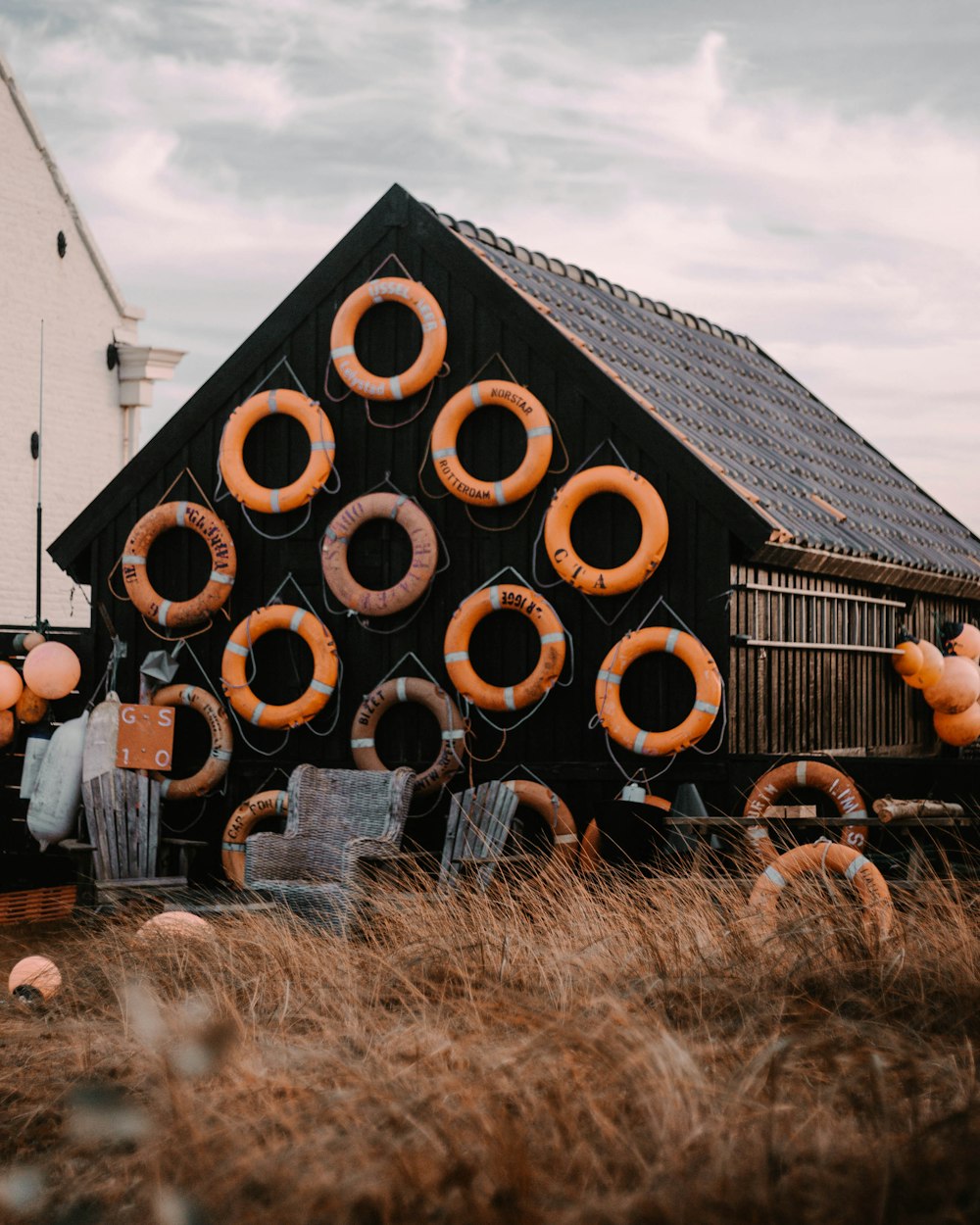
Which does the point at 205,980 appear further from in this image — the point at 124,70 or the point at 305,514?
the point at 124,70

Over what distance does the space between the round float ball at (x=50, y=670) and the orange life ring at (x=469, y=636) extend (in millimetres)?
3045

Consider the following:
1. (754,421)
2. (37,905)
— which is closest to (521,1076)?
(37,905)

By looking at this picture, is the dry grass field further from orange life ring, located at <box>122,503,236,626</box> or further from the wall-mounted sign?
orange life ring, located at <box>122,503,236,626</box>

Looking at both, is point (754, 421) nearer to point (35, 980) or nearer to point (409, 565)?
point (409, 565)

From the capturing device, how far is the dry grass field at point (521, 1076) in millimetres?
3404

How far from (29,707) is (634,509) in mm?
4791

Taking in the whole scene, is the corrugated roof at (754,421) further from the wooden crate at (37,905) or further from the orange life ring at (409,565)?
the wooden crate at (37,905)

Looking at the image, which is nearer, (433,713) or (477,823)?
(477,823)

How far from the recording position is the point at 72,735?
10.7 m

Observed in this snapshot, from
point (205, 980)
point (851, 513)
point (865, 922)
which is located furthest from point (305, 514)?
point (865, 922)

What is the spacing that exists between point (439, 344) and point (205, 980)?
197 inches

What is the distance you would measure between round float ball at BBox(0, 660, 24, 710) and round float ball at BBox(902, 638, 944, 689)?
6.35 m

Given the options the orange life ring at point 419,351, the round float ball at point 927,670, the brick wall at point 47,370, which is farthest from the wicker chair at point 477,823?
the brick wall at point 47,370

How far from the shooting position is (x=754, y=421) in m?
12.3
